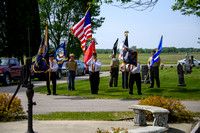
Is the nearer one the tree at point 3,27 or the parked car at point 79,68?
the tree at point 3,27

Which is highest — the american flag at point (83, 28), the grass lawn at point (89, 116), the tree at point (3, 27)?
the tree at point (3, 27)

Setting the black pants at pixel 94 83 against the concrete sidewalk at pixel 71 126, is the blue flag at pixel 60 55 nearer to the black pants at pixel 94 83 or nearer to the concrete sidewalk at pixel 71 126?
the black pants at pixel 94 83

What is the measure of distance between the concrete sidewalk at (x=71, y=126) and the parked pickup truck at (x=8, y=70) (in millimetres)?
14280

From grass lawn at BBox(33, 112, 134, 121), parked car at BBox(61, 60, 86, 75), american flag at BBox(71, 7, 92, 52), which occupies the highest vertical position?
american flag at BBox(71, 7, 92, 52)

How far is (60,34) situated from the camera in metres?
45.3

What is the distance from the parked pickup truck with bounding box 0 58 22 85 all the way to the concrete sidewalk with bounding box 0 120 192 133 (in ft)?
46.9

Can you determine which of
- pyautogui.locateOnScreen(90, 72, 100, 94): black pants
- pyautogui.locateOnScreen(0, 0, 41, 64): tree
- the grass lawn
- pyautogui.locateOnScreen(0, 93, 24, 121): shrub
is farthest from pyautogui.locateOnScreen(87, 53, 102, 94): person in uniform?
pyautogui.locateOnScreen(0, 0, 41, 64): tree

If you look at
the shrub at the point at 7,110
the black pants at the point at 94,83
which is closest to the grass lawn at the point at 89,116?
the shrub at the point at 7,110

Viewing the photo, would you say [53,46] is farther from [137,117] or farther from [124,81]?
[137,117]

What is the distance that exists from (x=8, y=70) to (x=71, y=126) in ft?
52.6

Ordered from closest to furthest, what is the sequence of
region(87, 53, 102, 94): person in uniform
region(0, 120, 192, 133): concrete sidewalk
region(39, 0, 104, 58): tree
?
region(0, 120, 192, 133): concrete sidewalk
region(87, 53, 102, 94): person in uniform
region(39, 0, 104, 58): tree

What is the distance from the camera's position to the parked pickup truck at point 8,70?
852 inches

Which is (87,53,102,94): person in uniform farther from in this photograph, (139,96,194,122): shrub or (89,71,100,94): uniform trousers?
(139,96,194,122): shrub

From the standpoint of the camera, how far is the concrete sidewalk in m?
7.05
